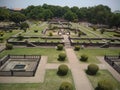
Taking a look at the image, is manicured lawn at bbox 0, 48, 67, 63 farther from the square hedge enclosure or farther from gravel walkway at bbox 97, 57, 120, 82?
gravel walkway at bbox 97, 57, 120, 82

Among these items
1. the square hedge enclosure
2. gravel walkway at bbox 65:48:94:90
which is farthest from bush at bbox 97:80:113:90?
the square hedge enclosure

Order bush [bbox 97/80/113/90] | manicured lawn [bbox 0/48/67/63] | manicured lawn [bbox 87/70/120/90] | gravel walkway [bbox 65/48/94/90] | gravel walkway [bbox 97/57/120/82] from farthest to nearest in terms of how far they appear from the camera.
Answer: manicured lawn [bbox 0/48/67/63], gravel walkway [bbox 97/57/120/82], manicured lawn [bbox 87/70/120/90], gravel walkway [bbox 65/48/94/90], bush [bbox 97/80/113/90]

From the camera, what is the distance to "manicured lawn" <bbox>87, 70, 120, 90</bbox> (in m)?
18.1

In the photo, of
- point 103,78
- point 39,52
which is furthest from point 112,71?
point 39,52

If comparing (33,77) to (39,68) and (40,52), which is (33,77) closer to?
(39,68)

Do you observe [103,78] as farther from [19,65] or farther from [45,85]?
[19,65]

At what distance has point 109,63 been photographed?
2483cm

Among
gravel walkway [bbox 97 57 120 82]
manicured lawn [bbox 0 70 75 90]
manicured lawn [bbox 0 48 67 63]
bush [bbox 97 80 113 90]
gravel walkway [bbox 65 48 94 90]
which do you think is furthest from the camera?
manicured lawn [bbox 0 48 67 63]

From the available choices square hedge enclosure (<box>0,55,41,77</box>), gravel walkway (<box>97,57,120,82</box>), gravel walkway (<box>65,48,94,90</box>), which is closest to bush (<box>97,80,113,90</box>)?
gravel walkway (<box>65,48,94,90</box>)

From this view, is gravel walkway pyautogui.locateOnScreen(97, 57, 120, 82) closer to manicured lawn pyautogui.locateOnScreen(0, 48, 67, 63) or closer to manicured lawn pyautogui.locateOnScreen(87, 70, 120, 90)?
manicured lawn pyautogui.locateOnScreen(87, 70, 120, 90)

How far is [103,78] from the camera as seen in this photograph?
1967 cm

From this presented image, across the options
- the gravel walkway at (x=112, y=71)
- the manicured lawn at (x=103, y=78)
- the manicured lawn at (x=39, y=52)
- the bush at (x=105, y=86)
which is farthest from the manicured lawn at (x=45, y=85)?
the manicured lawn at (x=39, y=52)

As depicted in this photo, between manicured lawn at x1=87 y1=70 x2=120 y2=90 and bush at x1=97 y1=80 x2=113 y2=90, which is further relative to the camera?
manicured lawn at x1=87 y1=70 x2=120 y2=90

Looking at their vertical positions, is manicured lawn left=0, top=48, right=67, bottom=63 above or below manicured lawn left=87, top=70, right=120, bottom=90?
above
